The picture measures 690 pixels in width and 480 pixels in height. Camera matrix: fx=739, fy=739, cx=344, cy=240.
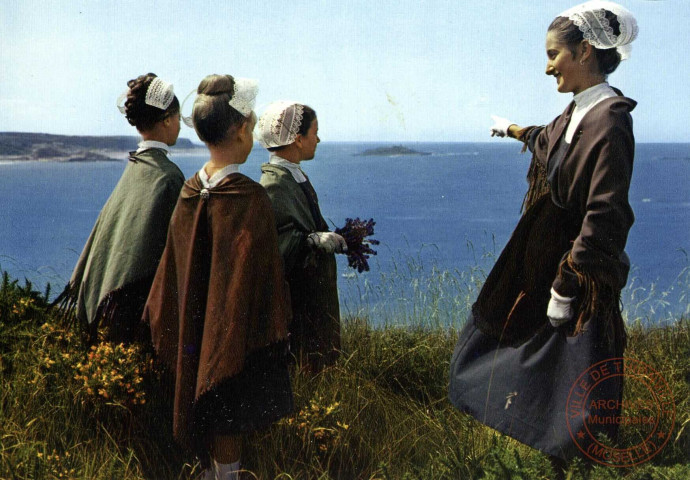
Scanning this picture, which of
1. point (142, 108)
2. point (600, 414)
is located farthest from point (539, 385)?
point (142, 108)

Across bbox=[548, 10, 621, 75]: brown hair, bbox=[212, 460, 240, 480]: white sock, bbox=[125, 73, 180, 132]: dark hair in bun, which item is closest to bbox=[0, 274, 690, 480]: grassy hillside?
bbox=[212, 460, 240, 480]: white sock

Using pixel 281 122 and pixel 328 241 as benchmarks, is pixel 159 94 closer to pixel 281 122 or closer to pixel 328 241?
pixel 281 122

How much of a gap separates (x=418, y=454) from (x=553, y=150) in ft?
5.44

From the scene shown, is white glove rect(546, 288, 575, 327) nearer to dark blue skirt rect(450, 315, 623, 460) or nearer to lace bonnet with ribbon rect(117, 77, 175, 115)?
dark blue skirt rect(450, 315, 623, 460)

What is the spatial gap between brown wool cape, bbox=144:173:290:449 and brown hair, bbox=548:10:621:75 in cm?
147

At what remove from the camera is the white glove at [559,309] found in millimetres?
3160

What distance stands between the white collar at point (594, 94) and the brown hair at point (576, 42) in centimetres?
8

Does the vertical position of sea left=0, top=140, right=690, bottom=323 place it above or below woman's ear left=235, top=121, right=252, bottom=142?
below

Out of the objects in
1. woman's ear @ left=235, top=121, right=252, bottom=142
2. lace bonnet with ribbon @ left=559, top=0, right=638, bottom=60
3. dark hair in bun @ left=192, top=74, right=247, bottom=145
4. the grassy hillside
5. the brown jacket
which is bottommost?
the grassy hillside

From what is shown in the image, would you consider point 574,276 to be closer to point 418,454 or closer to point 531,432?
point 531,432

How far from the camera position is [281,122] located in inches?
165

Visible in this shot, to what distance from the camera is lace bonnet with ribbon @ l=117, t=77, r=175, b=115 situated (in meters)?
3.98

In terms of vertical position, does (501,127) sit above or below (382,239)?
above

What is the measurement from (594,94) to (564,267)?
766mm
